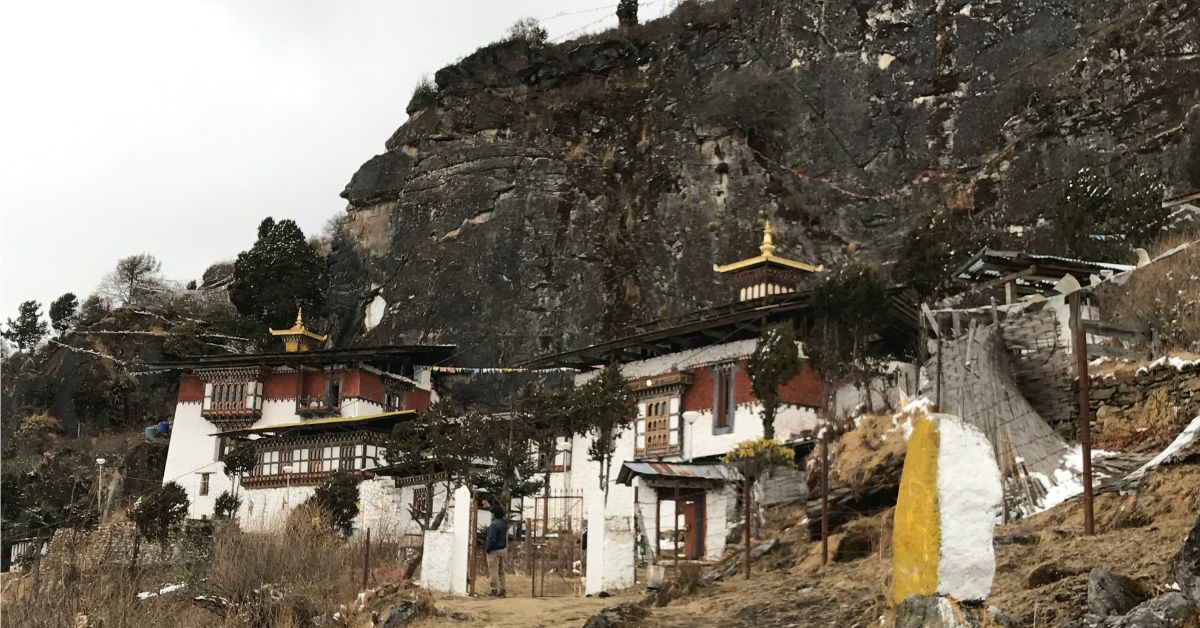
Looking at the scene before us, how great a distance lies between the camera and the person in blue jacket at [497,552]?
23.8 metres

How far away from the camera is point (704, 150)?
5559cm

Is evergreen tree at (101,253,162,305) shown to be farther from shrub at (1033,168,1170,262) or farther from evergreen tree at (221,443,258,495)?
shrub at (1033,168,1170,262)

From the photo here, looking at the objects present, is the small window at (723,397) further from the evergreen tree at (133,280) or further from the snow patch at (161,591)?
the evergreen tree at (133,280)

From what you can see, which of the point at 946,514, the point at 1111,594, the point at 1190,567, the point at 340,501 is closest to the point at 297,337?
the point at 340,501

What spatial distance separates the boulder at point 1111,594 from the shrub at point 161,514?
111 ft

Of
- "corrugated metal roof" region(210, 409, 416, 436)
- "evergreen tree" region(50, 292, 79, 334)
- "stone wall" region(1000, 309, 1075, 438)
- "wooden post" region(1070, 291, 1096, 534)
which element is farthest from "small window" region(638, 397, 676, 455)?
"evergreen tree" region(50, 292, 79, 334)

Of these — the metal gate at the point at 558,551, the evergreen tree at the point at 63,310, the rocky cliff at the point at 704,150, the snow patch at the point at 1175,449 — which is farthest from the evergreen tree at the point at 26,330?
the snow patch at the point at 1175,449

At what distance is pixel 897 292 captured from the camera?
34.0m

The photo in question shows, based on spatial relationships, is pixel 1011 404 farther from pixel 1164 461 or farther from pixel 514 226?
pixel 514 226

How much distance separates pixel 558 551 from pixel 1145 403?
12.9 meters

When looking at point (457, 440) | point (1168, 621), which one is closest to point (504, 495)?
point (457, 440)

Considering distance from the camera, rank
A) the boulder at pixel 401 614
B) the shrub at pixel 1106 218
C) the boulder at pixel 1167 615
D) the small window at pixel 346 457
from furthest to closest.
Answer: the small window at pixel 346 457 < the shrub at pixel 1106 218 < the boulder at pixel 401 614 < the boulder at pixel 1167 615

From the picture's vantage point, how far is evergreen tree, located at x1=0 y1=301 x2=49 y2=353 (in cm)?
6912

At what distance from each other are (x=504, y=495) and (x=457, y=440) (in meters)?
2.97
